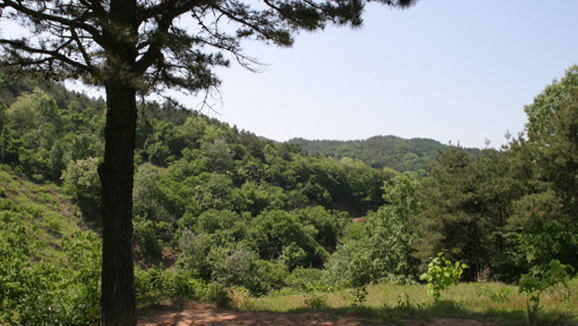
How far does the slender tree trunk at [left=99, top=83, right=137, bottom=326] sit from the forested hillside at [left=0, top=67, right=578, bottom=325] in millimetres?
875

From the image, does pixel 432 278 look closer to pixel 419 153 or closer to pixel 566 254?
pixel 566 254

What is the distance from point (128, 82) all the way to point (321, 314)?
4182 millimetres

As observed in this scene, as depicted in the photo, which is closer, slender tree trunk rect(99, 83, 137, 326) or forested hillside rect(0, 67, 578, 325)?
slender tree trunk rect(99, 83, 137, 326)

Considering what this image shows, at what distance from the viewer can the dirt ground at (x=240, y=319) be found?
453 cm

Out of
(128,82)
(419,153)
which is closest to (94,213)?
(128,82)

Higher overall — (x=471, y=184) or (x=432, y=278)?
(x=471, y=184)

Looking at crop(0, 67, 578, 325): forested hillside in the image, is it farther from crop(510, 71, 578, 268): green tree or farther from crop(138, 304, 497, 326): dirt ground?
crop(138, 304, 497, 326): dirt ground

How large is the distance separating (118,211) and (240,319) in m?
2.41

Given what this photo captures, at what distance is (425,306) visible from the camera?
5.44 meters

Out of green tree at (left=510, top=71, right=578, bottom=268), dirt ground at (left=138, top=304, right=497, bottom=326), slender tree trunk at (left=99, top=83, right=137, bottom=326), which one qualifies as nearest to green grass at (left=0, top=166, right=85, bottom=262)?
dirt ground at (left=138, top=304, right=497, bottom=326)

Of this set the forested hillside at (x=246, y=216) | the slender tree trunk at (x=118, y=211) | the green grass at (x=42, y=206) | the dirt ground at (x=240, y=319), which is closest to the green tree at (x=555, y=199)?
the forested hillside at (x=246, y=216)

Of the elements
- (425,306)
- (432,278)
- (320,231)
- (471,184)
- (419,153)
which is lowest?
(320,231)

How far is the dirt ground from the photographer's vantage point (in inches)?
178

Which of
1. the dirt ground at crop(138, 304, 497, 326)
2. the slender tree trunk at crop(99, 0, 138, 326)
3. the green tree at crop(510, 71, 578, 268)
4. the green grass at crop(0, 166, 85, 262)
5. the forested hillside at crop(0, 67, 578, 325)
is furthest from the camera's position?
the green grass at crop(0, 166, 85, 262)
